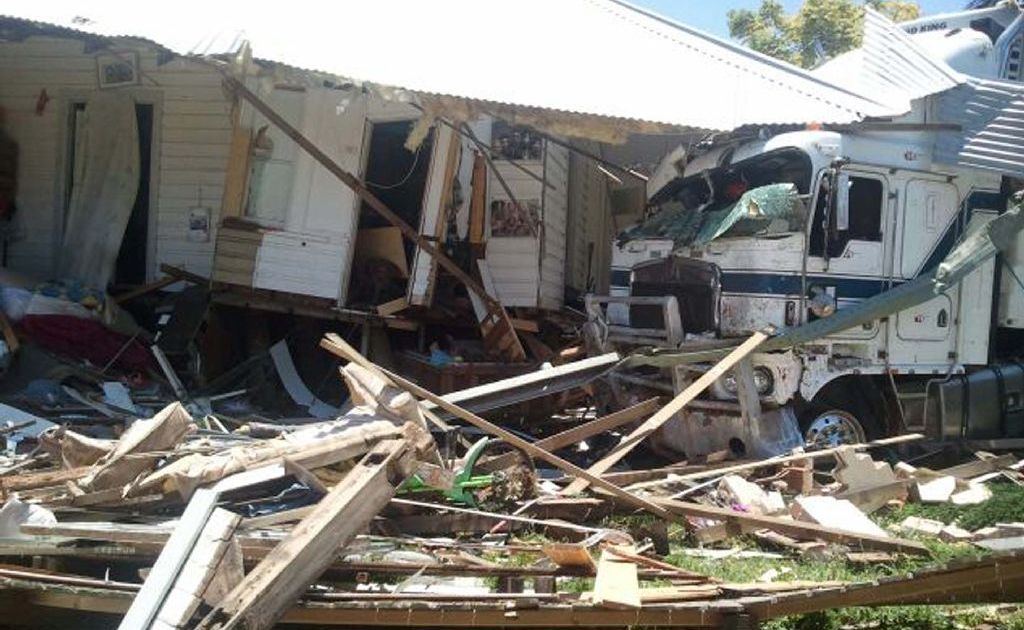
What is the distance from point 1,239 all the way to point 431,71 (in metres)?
6.64

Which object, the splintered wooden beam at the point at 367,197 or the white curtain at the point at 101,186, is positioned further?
the white curtain at the point at 101,186

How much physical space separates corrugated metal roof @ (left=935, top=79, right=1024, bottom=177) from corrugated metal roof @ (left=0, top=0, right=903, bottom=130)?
0.56 meters

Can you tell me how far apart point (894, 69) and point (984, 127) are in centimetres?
122

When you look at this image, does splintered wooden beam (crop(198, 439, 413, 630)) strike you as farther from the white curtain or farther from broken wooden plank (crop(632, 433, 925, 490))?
the white curtain

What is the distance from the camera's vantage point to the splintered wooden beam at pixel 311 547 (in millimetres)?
3445

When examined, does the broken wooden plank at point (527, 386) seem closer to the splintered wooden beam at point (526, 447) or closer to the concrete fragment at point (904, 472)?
the splintered wooden beam at point (526, 447)

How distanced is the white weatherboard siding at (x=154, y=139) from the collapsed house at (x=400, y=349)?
4 centimetres

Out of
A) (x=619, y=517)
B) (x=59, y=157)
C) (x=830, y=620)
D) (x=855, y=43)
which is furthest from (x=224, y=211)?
(x=855, y=43)

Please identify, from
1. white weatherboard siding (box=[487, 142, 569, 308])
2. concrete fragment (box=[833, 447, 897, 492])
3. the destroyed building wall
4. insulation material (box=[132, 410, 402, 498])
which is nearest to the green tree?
the destroyed building wall

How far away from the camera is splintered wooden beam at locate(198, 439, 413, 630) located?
3445mm

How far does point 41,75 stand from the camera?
40.8 ft

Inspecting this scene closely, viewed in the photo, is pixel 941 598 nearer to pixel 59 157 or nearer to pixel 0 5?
pixel 0 5

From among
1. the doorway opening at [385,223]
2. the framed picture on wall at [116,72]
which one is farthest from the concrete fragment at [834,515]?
the framed picture on wall at [116,72]

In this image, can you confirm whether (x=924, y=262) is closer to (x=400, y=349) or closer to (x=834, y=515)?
(x=834, y=515)
